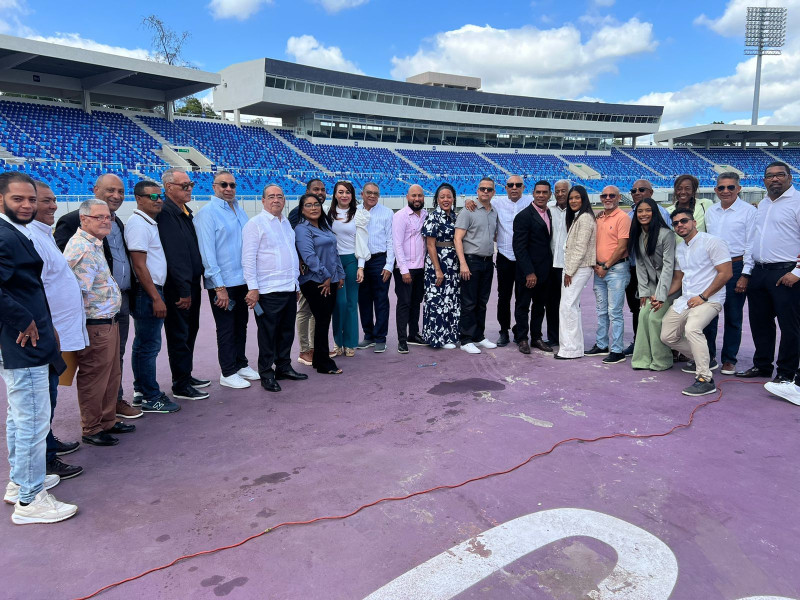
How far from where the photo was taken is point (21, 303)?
97.0 inches

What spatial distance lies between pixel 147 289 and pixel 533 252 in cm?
379

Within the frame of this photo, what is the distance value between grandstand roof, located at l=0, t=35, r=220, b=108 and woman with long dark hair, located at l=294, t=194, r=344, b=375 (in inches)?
830

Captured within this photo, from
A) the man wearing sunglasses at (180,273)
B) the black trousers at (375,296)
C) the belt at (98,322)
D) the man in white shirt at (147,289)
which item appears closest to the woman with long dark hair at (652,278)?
the black trousers at (375,296)

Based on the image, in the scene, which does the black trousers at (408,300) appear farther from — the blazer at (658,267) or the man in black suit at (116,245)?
the man in black suit at (116,245)

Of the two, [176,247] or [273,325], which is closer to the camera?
[176,247]

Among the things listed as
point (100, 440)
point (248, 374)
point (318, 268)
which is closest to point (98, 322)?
point (100, 440)

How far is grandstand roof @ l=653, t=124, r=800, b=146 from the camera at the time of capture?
143 ft

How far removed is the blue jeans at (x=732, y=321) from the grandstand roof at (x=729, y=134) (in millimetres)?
48108

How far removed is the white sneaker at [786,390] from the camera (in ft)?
12.6

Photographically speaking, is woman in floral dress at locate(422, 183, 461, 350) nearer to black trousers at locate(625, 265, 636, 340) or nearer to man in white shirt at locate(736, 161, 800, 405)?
black trousers at locate(625, 265, 636, 340)

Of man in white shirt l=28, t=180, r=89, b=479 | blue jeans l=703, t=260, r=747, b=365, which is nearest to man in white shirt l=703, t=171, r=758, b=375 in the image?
blue jeans l=703, t=260, r=747, b=365

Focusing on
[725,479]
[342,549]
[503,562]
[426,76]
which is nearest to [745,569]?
[725,479]

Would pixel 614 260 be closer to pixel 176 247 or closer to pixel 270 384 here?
pixel 270 384

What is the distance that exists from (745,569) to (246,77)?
33.4 metres
